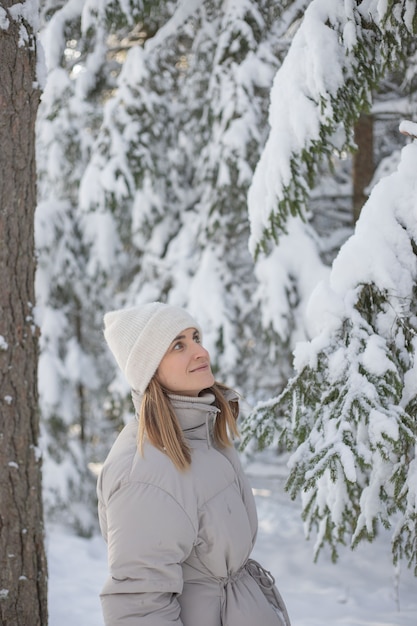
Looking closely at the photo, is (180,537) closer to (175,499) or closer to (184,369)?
(175,499)

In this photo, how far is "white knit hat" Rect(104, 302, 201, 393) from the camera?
236cm

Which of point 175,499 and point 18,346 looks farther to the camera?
point 18,346

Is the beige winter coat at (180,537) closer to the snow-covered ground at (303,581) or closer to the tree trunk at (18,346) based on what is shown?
the tree trunk at (18,346)

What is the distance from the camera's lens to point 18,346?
3051 mm

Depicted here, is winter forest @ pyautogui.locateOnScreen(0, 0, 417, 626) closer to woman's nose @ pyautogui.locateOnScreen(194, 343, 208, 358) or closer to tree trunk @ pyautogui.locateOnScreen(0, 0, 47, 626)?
tree trunk @ pyautogui.locateOnScreen(0, 0, 47, 626)

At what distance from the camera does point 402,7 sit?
9.18 ft

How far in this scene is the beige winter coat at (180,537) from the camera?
6.74 ft

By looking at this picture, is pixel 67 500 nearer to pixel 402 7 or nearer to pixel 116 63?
pixel 116 63

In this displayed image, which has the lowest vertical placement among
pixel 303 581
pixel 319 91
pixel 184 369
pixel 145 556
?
pixel 303 581

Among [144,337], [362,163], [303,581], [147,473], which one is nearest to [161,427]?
[147,473]

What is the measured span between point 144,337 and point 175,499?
1.91 feet

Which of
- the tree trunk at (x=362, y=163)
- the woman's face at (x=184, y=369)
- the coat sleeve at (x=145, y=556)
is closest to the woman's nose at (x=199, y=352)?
the woman's face at (x=184, y=369)

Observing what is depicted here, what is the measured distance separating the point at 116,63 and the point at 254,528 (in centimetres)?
600

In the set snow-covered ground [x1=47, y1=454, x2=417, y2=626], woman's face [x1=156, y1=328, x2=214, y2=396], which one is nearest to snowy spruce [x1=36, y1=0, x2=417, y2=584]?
snow-covered ground [x1=47, y1=454, x2=417, y2=626]
